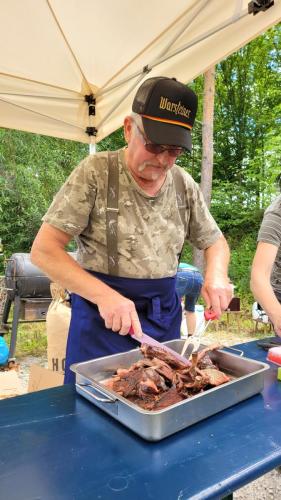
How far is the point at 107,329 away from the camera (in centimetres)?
154

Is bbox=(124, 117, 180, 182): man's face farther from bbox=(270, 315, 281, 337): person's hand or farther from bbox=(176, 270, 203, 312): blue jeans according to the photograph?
bbox=(176, 270, 203, 312): blue jeans

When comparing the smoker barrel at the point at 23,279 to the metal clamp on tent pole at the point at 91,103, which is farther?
the smoker barrel at the point at 23,279

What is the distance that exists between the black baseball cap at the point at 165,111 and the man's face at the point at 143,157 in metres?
0.06

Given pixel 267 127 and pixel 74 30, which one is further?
pixel 267 127

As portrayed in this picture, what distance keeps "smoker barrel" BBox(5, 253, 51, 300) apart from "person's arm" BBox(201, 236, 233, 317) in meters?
2.68

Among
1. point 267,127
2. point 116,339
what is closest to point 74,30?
point 116,339

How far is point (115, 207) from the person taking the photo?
5.02ft

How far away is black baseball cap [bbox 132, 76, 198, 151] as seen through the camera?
52.4 inches

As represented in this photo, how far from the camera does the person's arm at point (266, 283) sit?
5.85 ft

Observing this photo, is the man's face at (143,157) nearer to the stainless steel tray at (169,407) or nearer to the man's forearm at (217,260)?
the man's forearm at (217,260)

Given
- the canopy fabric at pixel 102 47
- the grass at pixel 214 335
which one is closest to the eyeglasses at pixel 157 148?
the canopy fabric at pixel 102 47

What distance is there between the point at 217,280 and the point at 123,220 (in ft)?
1.47

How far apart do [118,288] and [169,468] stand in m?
0.79

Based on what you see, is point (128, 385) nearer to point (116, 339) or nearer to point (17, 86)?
point (116, 339)
